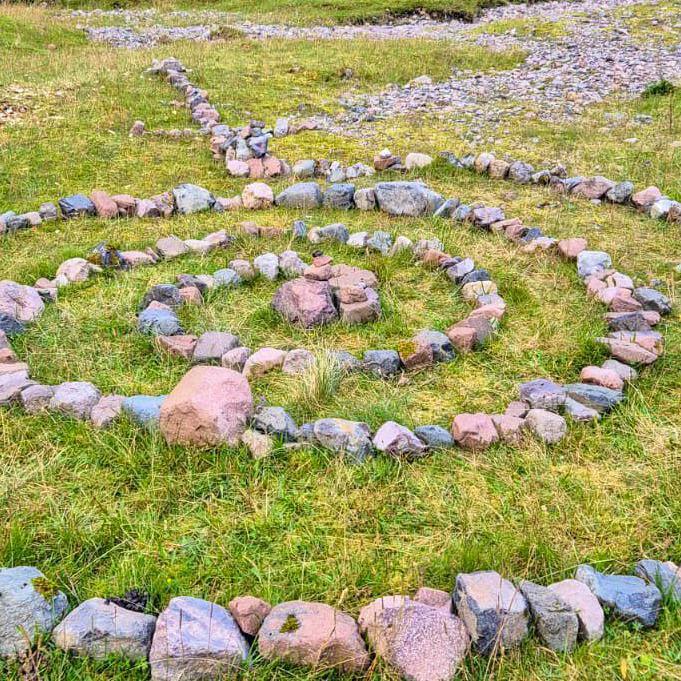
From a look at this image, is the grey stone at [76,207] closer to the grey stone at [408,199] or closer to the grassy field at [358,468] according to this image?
the grassy field at [358,468]

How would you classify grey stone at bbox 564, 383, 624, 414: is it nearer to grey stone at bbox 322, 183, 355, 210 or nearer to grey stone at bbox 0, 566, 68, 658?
grey stone at bbox 0, 566, 68, 658

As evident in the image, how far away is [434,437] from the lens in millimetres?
5285

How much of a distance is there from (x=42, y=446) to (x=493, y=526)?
3.38 m

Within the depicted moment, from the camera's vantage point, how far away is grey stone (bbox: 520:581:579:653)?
3703 mm

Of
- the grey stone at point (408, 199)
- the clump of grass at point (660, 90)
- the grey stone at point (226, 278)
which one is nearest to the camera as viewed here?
the grey stone at point (226, 278)

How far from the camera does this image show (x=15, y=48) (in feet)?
65.3

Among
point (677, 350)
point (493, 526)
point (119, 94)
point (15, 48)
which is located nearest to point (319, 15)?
point (15, 48)

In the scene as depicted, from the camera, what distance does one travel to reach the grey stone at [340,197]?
9.91m

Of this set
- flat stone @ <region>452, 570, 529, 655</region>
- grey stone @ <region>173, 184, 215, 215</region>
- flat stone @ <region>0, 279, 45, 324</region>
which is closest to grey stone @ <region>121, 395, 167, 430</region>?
flat stone @ <region>0, 279, 45, 324</region>

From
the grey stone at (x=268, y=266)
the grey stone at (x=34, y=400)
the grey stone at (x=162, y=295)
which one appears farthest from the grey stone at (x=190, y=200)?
the grey stone at (x=34, y=400)

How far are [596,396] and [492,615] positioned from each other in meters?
2.65

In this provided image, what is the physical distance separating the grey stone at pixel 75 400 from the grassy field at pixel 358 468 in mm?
139

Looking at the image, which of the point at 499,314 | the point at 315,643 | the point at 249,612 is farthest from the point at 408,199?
the point at 315,643

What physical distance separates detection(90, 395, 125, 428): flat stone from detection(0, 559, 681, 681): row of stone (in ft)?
5.32
